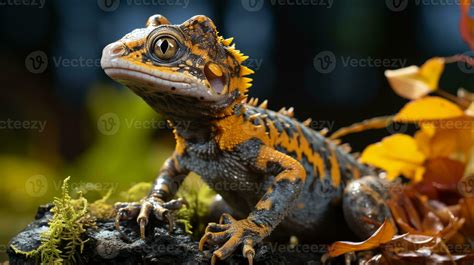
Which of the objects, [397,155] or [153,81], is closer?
[153,81]

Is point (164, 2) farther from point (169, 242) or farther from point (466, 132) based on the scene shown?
point (169, 242)

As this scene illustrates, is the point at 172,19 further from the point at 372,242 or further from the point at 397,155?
the point at 372,242

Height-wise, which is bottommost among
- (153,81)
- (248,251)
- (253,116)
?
(248,251)

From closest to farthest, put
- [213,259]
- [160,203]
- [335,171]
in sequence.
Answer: [213,259], [160,203], [335,171]

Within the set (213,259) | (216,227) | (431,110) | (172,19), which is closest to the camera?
(213,259)

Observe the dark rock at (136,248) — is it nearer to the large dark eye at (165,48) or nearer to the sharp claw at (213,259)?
the sharp claw at (213,259)

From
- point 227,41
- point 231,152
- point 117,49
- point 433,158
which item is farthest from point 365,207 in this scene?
point 117,49

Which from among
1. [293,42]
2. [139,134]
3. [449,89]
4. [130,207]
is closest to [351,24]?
[293,42]

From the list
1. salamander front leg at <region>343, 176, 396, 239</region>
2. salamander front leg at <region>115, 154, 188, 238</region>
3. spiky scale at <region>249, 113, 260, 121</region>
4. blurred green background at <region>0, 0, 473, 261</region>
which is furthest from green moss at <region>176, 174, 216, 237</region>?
blurred green background at <region>0, 0, 473, 261</region>
